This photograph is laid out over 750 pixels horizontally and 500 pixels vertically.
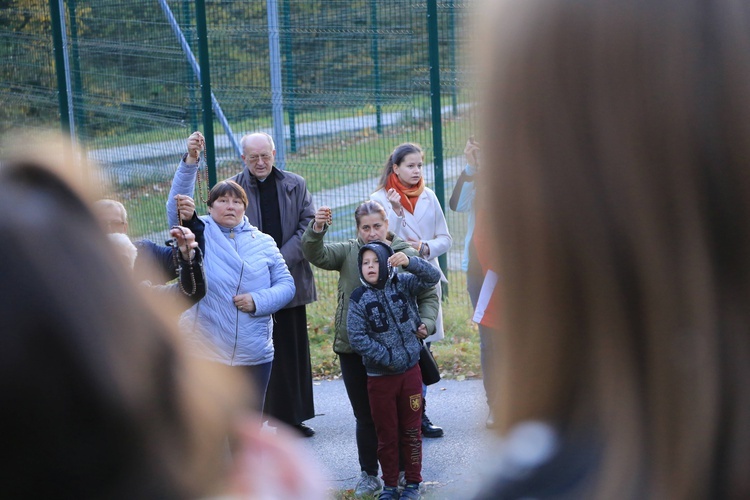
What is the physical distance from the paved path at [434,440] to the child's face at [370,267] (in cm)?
86

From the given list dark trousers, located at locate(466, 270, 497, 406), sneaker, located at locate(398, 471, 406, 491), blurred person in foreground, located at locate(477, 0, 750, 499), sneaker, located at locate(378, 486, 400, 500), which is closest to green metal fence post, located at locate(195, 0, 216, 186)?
dark trousers, located at locate(466, 270, 497, 406)

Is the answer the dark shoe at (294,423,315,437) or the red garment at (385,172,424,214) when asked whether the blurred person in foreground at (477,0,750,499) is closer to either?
the red garment at (385,172,424,214)

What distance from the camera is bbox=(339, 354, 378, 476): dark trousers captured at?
560 cm

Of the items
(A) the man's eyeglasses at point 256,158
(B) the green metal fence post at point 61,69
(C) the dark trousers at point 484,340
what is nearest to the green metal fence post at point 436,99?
(C) the dark trousers at point 484,340

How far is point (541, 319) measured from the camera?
100 centimetres

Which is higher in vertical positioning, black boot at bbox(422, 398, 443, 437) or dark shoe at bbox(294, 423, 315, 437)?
black boot at bbox(422, 398, 443, 437)

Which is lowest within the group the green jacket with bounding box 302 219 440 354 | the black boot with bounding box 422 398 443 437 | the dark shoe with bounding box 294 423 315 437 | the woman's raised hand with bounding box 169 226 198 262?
the dark shoe with bounding box 294 423 315 437

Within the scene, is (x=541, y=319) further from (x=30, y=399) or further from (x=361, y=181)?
(x=361, y=181)

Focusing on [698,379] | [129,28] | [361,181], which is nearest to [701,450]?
[698,379]

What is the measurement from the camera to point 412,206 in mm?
6562

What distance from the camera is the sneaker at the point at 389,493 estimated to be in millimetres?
5352

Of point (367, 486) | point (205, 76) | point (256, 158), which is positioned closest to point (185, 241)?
point (256, 158)

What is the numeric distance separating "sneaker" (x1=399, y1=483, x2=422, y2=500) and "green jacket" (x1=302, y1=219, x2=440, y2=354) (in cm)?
86

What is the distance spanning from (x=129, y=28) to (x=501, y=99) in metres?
8.40
